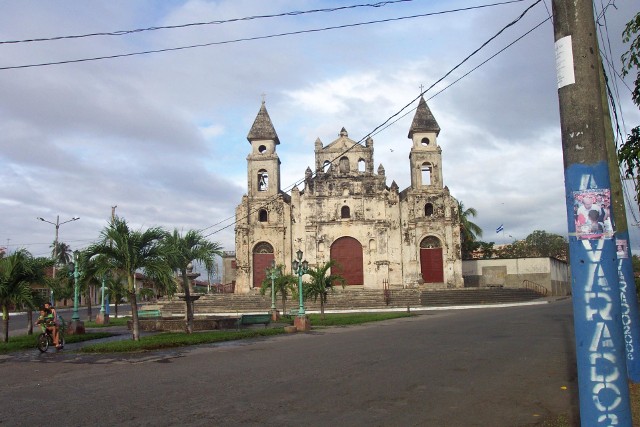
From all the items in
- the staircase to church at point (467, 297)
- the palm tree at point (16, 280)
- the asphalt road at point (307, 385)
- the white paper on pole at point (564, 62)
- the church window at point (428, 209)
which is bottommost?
the staircase to church at point (467, 297)

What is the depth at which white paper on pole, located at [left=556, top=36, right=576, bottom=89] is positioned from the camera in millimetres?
4027

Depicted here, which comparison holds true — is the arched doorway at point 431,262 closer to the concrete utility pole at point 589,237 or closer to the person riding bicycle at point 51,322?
the person riding bicycle at point 51,322

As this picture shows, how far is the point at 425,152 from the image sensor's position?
45406 millimetres

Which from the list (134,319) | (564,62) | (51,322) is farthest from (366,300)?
(564,62)

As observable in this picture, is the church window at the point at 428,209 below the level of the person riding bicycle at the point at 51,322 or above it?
above

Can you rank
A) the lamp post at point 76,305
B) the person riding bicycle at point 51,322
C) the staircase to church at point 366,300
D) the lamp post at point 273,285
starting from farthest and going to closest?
1. the staircase to church at point 366,300
2. the lamp post at point 273,285
3. the lamp post at point 76,305
4. the person riding bicycle at point 51,322

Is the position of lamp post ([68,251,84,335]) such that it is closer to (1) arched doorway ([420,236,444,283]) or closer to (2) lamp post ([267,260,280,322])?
(2) lamp post ([267,260,280,322])

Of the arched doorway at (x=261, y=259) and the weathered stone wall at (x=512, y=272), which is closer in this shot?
the arched doorway at (x=261, y=259)

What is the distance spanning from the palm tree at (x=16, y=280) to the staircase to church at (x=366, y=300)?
66.3 ft

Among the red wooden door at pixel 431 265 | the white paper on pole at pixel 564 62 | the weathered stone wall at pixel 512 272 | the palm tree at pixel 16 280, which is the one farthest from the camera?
the weathered stone wall at pixel 512 272

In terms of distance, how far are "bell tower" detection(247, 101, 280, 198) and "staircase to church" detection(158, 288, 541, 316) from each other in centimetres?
969

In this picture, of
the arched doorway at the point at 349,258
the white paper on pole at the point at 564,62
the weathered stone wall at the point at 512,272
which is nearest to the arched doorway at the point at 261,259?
the arched doorway at the point at 349,258

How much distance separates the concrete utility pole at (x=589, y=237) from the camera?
3740 mm

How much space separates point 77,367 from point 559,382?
365 inches
